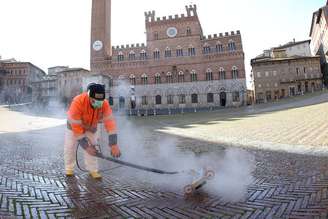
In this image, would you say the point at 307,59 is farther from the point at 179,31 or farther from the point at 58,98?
the point at 58,98

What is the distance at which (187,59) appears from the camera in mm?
38000

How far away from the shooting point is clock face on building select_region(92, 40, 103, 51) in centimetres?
4066

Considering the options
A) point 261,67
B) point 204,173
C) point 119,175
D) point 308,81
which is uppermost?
point 261,67

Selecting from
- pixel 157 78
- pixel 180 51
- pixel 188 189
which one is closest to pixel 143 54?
pixel 157 78

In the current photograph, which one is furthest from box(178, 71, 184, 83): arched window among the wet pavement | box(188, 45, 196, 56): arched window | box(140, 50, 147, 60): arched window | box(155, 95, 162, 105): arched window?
the wet pavement

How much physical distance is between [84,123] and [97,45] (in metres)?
40.0

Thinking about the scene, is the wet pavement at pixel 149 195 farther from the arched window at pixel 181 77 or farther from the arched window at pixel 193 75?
the arched window at pixel 181 77

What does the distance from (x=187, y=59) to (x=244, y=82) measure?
33.5 ft

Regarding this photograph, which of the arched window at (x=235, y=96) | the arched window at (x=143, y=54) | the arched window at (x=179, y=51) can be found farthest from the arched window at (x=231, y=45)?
Result: the arched window at (x=143, y=54)

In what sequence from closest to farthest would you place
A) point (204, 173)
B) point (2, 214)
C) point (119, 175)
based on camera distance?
point (2, 214) < point (204, 173) < point (119, 175)

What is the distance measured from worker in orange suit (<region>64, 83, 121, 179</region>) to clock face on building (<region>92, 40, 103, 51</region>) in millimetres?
39411


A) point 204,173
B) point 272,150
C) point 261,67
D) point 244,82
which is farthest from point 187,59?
point 204,173

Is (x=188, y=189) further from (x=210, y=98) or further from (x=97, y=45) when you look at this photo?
(x=97, y=45)

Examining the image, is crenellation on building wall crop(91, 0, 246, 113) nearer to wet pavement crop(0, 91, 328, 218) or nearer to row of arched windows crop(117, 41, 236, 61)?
row of arched windows crop(117, 41, 236, 61)
